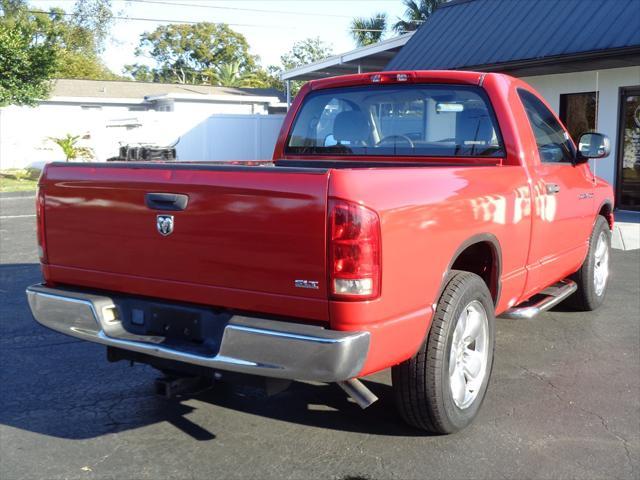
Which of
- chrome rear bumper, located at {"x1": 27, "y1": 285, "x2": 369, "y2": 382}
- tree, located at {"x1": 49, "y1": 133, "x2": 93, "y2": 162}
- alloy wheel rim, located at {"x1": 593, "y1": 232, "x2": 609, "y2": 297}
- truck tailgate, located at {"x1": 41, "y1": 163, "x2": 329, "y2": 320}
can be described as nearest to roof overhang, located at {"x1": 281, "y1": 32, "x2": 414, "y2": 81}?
tree, located at {"x1": 49, "y1": 133, "x2": 93, "y2": 162}

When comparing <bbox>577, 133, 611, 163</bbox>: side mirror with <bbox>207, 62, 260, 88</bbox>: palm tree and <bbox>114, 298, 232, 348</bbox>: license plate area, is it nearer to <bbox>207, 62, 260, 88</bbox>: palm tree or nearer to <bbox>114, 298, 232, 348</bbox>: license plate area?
<bbox>114, 298, 232, 348</bbox>: license plate area

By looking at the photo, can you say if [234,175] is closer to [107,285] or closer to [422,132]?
[107,285]

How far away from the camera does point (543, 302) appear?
200 inches

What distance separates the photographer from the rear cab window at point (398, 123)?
481 centimetres

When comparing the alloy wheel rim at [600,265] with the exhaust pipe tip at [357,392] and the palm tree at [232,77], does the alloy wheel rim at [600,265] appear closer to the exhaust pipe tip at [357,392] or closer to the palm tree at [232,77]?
the exhaust pipe tip at [357,392]

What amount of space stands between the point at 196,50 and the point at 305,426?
221 feet

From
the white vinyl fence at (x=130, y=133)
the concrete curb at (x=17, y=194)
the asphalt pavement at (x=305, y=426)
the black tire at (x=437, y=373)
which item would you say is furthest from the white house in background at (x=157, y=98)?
the black tire at (x=437, y=373)

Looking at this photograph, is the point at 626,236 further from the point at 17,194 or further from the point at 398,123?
the point at 17,194

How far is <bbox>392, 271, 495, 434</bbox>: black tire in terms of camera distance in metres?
3.62

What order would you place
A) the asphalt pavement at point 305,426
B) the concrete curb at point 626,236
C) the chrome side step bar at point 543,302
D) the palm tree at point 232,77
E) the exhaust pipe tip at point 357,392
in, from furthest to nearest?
the palm tree at point 232,77 < the concrete curb at point 626,236 < the chrome side step bar at point 543,302 < the asphalt pavement at point 305,426 < the exhaust pipe tip at point 357,392

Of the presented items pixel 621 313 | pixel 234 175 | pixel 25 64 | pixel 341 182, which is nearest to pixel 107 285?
pixel 234 175

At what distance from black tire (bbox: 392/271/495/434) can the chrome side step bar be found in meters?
0.90

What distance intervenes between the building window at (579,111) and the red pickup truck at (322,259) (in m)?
10.5

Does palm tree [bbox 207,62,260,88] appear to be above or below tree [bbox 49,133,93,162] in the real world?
above
